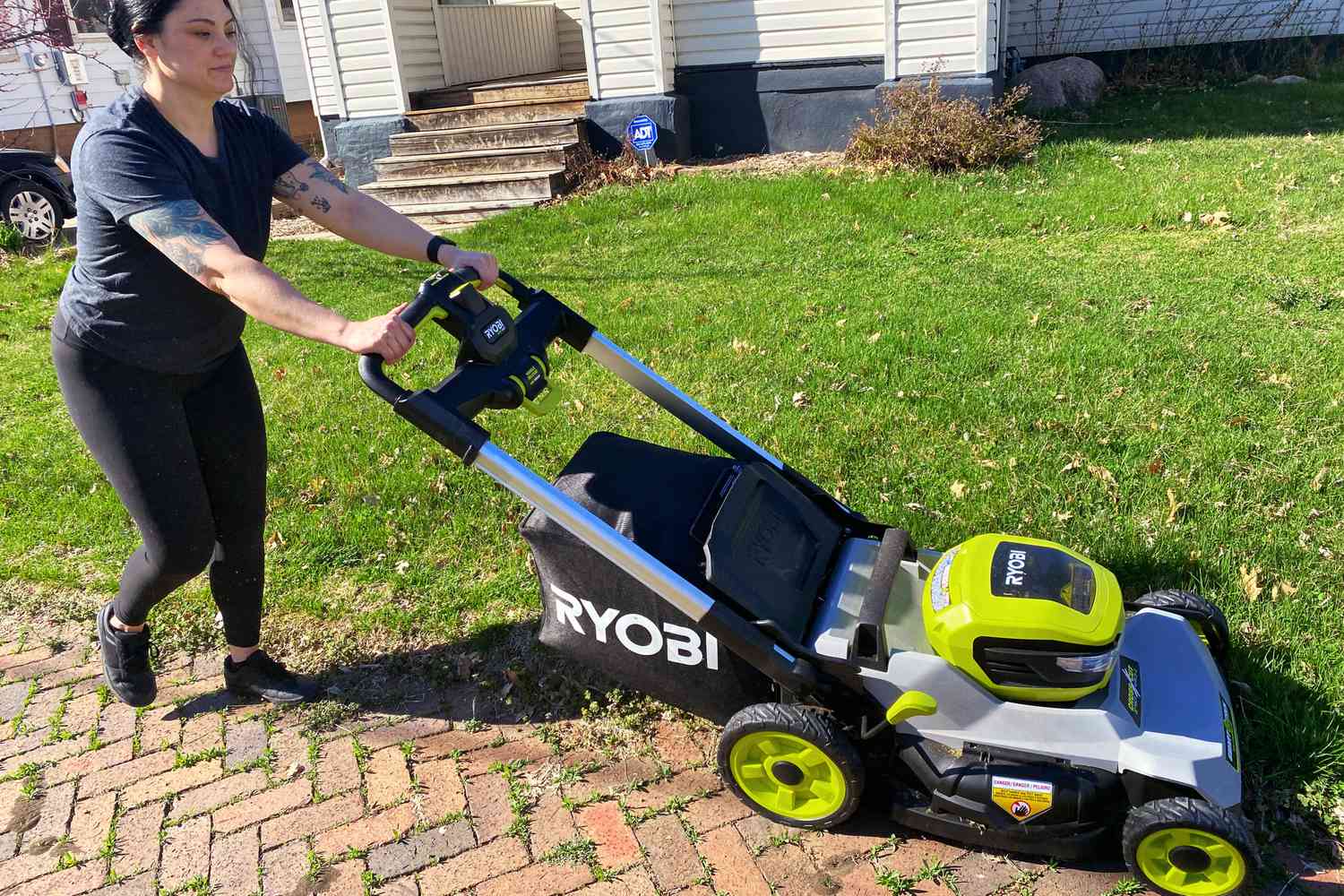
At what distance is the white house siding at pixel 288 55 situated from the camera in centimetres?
1756

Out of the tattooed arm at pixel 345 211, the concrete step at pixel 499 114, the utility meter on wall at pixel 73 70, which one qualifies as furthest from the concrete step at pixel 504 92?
the utility meter on wall at pixel 73 70

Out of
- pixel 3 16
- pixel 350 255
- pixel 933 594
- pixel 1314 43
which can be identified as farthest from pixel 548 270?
pixel 1314 43

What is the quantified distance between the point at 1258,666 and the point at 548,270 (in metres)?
5.82

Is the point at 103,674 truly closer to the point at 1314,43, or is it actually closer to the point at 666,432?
the point at 666,432

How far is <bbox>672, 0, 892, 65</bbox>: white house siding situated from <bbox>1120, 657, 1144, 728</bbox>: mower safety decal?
8984mm

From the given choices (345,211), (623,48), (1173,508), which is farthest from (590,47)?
(1173,508)

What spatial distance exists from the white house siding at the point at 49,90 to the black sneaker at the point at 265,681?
18214 millimetres

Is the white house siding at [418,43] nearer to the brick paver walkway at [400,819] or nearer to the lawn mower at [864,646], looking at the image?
the brick paver walkway at [400,819]

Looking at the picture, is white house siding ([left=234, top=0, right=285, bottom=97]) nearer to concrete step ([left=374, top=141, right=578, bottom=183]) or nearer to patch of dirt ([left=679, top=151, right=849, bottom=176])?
concrete step ([left=374, top=141, right=578, bottom=183])

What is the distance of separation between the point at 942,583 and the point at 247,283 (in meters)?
1.82

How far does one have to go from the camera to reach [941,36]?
9977 mm

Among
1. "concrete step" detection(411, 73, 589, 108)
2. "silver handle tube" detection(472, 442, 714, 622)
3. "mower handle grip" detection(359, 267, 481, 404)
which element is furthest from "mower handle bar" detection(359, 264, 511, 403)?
"concrete step" detection(411, 73, 589, 108)

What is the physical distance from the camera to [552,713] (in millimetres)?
3342

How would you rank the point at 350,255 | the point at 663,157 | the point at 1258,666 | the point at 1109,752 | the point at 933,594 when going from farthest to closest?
the point at 663,157, the point at 350,255, the point at 1258,666, the point at 933,594, the point at 1109,752
